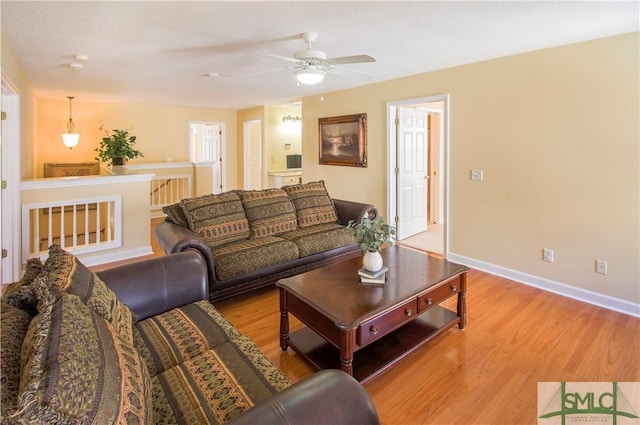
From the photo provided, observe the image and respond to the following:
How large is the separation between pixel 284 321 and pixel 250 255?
0.91m

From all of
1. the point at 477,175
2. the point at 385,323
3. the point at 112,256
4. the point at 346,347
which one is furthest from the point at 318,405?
the point at 112,256

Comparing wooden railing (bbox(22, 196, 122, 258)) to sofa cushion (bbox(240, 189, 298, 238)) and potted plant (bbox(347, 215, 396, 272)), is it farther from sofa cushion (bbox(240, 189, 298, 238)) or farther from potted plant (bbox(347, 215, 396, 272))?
potted plant (bbox(347, 215, 396, 272))

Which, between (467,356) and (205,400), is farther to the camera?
(467,356)

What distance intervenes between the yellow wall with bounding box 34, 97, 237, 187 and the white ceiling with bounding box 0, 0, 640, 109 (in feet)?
7.91

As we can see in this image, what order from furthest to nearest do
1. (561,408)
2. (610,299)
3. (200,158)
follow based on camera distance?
(200,158) < (610,299) < (561,408)

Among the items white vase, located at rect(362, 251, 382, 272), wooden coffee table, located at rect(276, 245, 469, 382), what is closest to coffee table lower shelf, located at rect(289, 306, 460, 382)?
wooden coffee table, located at rect(276, 245, 469, 382)

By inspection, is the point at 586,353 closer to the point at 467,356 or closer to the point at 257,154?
the point at 467,356

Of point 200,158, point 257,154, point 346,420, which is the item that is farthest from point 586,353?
point 200,158

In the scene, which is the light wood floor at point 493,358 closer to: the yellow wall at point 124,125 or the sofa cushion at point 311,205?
the sofa cushion at point 311,205

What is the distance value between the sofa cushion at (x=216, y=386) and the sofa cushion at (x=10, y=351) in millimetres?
464

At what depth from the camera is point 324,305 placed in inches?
80.1

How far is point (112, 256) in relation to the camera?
438 cm

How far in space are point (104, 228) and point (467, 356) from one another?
15.5ft

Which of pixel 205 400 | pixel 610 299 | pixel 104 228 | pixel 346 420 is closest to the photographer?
pixel 346 420
